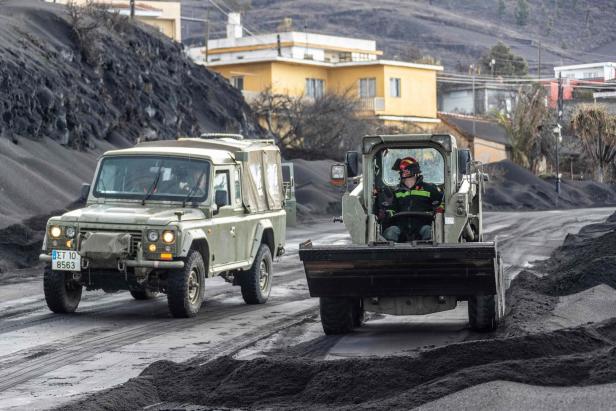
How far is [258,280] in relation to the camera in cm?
1825

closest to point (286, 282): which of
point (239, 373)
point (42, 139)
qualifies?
point (239, 373)

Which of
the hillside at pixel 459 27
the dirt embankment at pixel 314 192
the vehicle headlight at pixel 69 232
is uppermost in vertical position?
the hillside at pixel 459 27

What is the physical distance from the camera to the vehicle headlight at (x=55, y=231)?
15.8 metres

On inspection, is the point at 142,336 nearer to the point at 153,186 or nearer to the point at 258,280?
the point at 153,186

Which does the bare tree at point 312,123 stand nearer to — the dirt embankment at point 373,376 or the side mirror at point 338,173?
the side mirror at point 338,173

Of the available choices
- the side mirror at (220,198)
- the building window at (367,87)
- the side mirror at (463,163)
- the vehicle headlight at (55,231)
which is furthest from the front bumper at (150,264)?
the building window at (367,87)

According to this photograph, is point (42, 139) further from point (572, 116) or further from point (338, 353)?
point (572, 116)

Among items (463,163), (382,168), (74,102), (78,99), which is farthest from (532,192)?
(463,163)

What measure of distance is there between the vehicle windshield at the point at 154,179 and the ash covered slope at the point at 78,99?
12296 mm

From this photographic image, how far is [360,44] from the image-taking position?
327 ft

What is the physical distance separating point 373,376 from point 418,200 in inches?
200

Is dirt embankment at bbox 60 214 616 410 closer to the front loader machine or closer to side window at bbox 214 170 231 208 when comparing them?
the front loader machine

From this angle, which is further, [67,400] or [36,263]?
[36,263]

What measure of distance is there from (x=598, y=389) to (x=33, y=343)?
23.3ft
